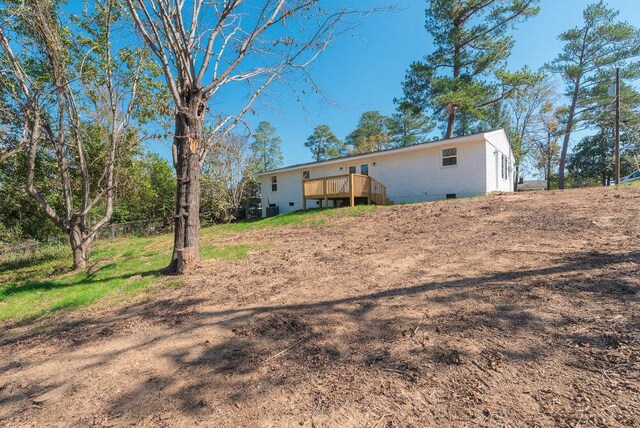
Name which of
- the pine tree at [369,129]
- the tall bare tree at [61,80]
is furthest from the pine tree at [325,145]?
the tall bare tree at [61,80]

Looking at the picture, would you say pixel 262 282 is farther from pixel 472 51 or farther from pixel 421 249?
pixel 472 51

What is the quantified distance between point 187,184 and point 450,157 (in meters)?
12.5

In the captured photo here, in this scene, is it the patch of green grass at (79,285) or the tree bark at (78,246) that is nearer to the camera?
the patch of green grass at (79,285)

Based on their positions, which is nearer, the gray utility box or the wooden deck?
the wooden deck

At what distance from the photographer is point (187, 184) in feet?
17.5

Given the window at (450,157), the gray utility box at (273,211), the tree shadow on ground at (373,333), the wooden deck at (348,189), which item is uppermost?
the window at (450,157)

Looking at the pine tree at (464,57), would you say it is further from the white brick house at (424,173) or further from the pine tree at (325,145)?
the pine tree at (325,145)

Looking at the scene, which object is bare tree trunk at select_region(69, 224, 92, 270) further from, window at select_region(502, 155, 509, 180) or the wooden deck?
window at select_region(502, 155, 509, 180)

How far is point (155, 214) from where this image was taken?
21219 mm

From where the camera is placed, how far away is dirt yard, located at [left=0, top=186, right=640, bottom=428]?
168cm

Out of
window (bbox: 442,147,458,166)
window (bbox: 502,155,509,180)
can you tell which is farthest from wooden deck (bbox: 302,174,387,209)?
window (bbox: 502,155,509,180)

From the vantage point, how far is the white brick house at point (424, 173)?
41.8 feet

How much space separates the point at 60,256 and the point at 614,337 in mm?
15691

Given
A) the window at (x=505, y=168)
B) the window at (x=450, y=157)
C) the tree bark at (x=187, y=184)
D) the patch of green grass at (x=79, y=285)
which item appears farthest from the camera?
the window at (x=505, y=168)
